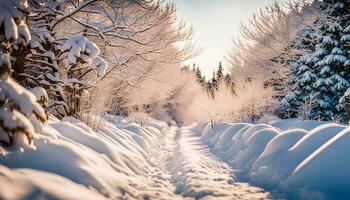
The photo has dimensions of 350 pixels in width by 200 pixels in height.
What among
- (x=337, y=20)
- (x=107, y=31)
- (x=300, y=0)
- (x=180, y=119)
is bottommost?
(x=180, y=119)

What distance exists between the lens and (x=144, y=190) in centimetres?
547

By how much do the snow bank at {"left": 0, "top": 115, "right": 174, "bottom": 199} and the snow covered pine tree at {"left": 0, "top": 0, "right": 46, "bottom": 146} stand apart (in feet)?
0.70

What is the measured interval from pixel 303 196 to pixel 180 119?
55501 millimetres

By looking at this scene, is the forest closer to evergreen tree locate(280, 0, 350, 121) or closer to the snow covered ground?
the snow covered ground

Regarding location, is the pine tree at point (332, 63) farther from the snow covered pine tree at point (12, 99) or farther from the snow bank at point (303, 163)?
the snow covered pine tree at point (12, 99)

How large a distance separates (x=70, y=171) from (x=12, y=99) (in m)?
1.08

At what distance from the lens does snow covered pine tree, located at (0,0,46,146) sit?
12.5ft


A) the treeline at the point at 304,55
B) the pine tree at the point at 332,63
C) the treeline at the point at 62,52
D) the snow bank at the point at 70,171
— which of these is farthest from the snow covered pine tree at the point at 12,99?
the pine tree at the point at 332,63

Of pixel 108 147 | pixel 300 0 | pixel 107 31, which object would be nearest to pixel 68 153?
pixel 108 147

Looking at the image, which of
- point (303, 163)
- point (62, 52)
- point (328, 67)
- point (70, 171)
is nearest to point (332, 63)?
point (328, 67)

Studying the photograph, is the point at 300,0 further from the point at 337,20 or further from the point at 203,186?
the point at 203,186

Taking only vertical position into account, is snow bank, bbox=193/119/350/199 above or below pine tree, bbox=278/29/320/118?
below

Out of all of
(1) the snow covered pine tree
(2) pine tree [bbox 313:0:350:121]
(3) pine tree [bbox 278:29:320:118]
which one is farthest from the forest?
(3) pine tree [bbox 278:29:320:118]

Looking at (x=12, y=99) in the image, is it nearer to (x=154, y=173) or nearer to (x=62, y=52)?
(x=154, y=173)
